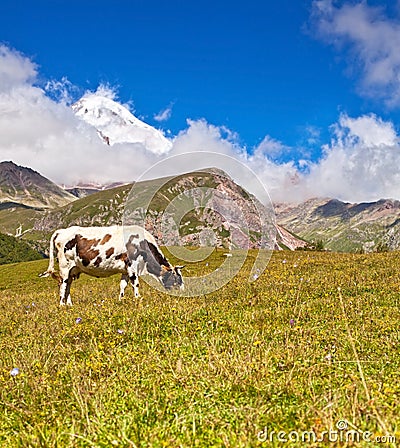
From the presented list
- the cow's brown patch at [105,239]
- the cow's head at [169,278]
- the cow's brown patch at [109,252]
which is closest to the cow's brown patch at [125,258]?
the cow's brown patch at [109,252]

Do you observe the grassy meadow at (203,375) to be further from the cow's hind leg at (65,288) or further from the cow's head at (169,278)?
the cow's head at (169,278)

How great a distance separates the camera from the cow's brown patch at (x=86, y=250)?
19.2 m

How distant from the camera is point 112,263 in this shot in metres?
19.2

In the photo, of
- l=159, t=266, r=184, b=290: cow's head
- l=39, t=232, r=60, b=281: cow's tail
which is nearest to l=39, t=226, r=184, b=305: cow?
l=39, t=232, r=60, b=281: cow's tail

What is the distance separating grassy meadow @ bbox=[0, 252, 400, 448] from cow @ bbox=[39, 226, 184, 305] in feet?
25.5

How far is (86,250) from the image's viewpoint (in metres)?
19.3

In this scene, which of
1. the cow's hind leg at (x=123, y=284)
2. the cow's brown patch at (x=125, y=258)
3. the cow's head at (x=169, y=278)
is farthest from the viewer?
the cow's head at (x=169, y=278)

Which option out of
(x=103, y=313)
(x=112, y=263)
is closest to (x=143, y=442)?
(x=103, y=313)

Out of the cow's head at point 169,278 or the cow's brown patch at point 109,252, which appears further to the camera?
the cow's head at point 169,278

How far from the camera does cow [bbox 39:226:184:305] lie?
62.9 feet

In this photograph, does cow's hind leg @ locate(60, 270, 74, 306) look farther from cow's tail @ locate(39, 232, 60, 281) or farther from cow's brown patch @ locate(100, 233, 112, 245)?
cow's brown patch @ locate(100, 233, 112, 245)

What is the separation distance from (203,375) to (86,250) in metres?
14.4

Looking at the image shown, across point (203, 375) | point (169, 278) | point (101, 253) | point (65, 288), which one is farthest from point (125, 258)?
point (203, 375)

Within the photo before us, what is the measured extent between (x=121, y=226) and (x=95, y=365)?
13414 mm
